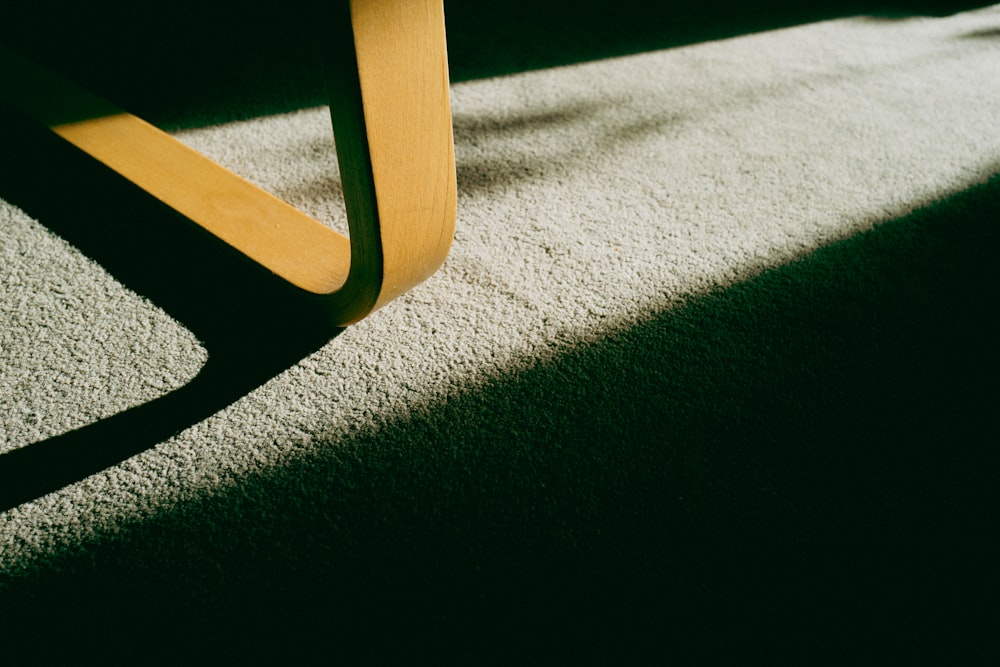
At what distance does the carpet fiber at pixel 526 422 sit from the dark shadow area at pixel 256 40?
205mm

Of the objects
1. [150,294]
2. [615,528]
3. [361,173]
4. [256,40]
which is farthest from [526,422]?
[256,40]

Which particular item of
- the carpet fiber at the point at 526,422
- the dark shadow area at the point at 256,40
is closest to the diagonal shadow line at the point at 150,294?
the carpet fiber at the point at 526,422

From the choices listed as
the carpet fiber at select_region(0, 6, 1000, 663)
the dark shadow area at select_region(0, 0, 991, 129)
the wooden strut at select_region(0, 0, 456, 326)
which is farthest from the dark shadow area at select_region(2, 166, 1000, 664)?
the dark shadow area at select_region(0, 0, 991, 129)

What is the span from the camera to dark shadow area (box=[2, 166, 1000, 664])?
45 cm

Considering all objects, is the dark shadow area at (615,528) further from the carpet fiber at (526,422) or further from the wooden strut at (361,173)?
the wooden strut at (361,173)

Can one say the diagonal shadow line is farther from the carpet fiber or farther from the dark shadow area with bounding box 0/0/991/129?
the dark shadow area with bounding box 0/0/991/129

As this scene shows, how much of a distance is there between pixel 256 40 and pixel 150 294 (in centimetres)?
78

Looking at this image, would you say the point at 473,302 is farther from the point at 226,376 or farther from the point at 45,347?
the point at 45,347

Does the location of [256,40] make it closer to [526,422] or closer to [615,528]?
[526,422]

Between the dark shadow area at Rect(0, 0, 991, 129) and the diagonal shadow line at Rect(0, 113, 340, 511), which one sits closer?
the diagonal shadow line at Rect(0, 113, 340, 511)

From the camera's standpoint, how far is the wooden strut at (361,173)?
18.9 inches

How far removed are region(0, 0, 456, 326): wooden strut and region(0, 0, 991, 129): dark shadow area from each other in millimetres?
233

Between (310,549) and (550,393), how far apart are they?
259mm

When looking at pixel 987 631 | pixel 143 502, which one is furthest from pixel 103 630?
pixel 987 631
